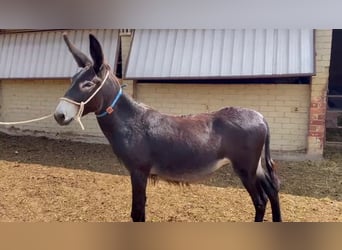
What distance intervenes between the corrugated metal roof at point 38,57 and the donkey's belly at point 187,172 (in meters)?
0.51

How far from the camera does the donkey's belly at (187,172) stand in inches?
45.1

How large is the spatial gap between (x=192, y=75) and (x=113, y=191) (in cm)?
78

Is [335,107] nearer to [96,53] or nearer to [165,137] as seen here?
[165,137]

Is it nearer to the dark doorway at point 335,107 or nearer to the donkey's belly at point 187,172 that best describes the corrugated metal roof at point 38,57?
the donkey's belly at point 187,172

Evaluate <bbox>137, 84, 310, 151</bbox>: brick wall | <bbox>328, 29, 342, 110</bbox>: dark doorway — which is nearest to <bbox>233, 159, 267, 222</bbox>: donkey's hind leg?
<bbox>137, 84, 310, 151</bbox>: brick wall

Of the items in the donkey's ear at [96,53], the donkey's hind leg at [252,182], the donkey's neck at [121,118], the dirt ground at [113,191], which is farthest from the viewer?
the dirt ground at [113,191]

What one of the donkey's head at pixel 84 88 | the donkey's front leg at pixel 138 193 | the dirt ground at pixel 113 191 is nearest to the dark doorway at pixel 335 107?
the dirt ground at pixel 113 191

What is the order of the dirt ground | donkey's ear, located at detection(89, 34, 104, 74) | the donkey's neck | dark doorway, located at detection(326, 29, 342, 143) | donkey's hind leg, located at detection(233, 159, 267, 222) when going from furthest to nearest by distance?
dark doorway, located at detection(326, 29, 342, 143) < the dirt ground < donkey's hind leg, located at detection(233, 159, 267, 222) < the donkey's neck < donkey's ear, located at detection(89, 34, 104, 74)

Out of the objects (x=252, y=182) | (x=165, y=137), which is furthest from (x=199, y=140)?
(x=252, y=182)

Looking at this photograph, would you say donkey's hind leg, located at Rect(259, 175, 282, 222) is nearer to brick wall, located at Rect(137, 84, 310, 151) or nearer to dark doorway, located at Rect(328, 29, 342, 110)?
brick wall, located at Rect(137, 84, 310, 151)

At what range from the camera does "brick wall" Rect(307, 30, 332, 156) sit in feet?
5.69

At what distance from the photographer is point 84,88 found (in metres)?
0.95

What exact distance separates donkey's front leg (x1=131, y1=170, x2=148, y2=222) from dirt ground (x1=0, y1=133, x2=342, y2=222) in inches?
10.1

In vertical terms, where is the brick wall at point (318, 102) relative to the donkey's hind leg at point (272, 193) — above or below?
above
